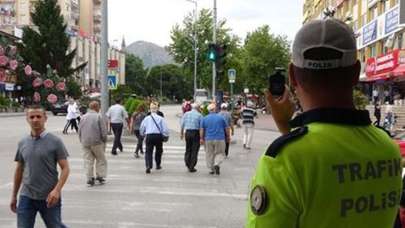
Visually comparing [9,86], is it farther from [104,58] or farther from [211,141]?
[211,141]

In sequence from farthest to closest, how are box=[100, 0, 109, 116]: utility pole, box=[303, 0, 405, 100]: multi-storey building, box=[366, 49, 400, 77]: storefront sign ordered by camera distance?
box=[303, 0, 405, 100]: multi-storey building → box=[366, 49, 400, 77]: storefront sign → box=[100, 0, 109, 116]: utility pole

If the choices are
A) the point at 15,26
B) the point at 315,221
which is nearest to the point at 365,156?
the point at 315,221

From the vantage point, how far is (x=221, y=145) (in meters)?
14.7

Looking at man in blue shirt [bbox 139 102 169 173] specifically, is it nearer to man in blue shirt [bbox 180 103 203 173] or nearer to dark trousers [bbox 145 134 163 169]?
dark trousers [bbox 145 134 163 169]

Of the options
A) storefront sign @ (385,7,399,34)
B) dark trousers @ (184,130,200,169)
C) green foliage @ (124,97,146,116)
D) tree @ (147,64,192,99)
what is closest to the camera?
dark trousers @ (184,130,200,169)

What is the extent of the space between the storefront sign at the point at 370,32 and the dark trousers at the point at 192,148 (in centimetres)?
3415

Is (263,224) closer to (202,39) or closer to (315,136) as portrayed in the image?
(315,136)

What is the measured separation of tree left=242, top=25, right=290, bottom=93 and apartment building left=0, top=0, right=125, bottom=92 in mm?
33766

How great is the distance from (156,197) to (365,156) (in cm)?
917

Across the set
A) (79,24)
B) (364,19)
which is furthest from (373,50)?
(79,24)

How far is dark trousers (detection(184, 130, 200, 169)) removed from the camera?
15.0 meters

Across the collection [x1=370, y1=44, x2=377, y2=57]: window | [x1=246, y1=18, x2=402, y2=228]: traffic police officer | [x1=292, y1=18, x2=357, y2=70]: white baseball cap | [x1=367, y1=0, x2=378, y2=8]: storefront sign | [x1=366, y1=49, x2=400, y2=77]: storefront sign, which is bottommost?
[x1=246, y1=18, x2=402, y2=228]: traffic police officer

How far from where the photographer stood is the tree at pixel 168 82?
144m

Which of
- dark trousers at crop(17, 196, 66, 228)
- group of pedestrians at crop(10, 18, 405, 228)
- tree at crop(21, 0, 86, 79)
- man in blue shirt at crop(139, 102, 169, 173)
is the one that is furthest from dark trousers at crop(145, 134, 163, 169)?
tree at crop(21, 0, 86, 79)
